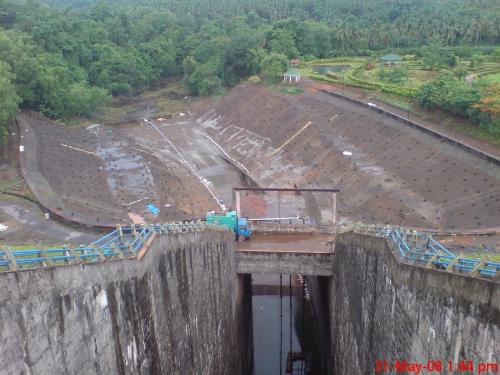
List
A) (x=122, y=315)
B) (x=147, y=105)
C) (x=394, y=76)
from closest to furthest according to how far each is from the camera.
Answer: (x=122, y=315), (x=394, y=76), (x=147, y=105)

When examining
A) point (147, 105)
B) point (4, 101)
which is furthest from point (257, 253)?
point (147, 105)

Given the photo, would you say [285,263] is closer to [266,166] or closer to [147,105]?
[266,166]

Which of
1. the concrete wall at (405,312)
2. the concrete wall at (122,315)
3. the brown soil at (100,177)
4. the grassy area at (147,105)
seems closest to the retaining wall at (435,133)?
the brown soil at (100,177)

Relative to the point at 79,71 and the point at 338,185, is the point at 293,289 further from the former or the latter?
the point at 79,71

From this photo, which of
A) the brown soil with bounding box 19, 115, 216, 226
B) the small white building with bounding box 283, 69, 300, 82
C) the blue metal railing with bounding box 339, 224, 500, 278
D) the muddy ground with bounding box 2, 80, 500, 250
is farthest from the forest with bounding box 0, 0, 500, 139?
the blue metal railing with bounding box 339, 224, 500, 278

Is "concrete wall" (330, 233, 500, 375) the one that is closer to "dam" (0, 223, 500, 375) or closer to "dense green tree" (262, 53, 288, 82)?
"dam" (0, 223, 500, 375)

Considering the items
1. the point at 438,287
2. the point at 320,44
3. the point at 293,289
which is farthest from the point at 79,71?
the point at 438,287

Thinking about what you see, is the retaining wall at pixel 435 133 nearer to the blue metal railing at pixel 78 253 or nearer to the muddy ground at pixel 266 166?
the muddy ground at pixel 266 166
